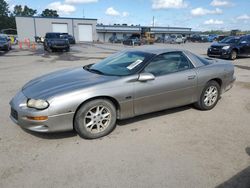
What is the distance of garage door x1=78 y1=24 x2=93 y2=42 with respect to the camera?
2058 inches

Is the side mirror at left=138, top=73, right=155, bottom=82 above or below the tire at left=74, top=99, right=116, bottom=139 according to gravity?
above

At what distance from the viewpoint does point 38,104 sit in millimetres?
3270

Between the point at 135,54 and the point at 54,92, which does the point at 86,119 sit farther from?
the point at 135,54

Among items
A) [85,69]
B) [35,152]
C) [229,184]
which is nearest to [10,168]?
[35,152]

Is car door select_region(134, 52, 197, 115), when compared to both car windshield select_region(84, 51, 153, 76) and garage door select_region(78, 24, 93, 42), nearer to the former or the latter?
car windshield select_region(84, 51, 153, 76)

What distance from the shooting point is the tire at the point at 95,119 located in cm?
345

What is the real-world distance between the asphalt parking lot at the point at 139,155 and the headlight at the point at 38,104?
0.61 metres

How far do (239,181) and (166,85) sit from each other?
198 cm

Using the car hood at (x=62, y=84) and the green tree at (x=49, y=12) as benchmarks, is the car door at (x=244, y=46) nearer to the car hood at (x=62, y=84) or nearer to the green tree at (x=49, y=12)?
the car hood at (x=62, y=84)

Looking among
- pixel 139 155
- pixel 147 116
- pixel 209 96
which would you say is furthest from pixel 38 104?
pixel 209 96

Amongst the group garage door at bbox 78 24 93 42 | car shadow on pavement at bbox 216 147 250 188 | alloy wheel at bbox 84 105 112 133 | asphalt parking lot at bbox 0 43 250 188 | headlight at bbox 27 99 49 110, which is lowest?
car shadow on pavement at bbox 216 147 250 188

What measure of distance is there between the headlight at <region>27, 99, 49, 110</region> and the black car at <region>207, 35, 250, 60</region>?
13798 mm

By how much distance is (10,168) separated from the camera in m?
2.86

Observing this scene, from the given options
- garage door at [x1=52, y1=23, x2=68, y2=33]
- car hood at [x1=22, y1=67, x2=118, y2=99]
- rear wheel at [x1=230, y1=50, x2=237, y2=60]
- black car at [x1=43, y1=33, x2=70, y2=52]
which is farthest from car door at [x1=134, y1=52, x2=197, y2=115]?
garage door at [x1=52, y1=23, x2=68, y2=33]
